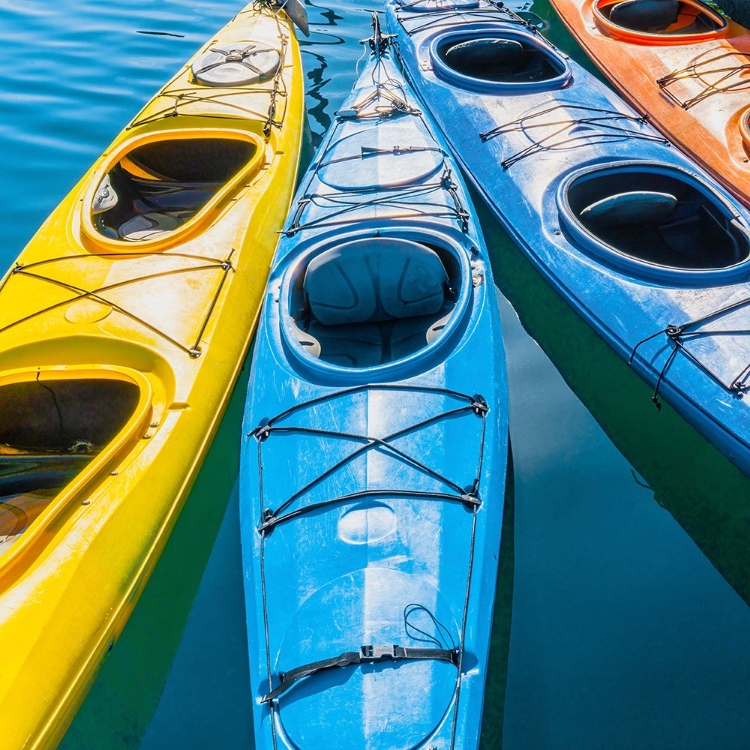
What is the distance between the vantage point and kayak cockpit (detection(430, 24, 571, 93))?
6.77m

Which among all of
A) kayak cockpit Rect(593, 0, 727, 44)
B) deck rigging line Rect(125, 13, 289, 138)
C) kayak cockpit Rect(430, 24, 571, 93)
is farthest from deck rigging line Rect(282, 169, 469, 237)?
kayak cockpit Rect(593, 0, 727, 44)

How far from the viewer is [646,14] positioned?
24.8 feet

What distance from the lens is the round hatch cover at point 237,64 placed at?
626 centimetres

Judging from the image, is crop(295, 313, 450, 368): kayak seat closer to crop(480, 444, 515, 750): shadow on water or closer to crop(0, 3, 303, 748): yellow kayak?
crop(0, 3, 303, 748): yellow kayak

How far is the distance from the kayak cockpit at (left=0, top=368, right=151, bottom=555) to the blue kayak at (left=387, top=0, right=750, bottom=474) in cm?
265

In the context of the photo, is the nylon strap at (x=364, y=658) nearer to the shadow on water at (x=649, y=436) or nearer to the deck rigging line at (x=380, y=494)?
the deck rigging line at (x=380, y=494)

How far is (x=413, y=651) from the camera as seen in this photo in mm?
2650

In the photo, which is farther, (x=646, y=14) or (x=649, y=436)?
(x=646, y=14)

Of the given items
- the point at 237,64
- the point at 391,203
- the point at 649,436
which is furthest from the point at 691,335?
the point at 237,64

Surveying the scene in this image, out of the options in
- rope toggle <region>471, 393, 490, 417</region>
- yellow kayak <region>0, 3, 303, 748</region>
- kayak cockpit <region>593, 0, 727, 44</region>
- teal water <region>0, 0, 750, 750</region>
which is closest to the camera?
yellow kayak <region>0, 3, 303, 748</region>

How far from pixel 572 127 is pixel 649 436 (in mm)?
2528

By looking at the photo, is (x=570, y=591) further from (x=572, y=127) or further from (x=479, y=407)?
(x=572, y=127)

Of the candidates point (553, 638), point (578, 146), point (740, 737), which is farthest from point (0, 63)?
point (740, 737)

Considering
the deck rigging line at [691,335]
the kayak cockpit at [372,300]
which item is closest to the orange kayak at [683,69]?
the deck rigging line at [691,335]
